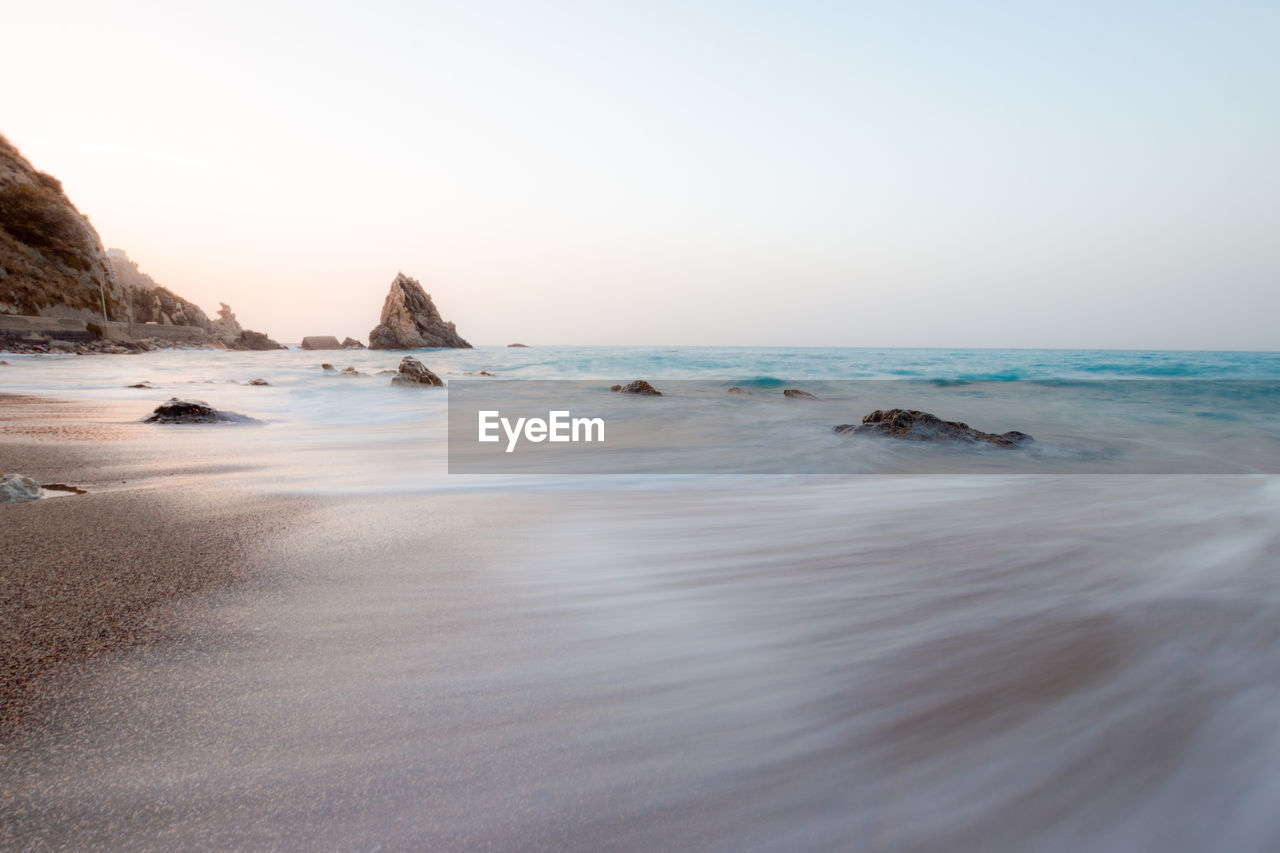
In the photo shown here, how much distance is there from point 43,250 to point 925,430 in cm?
4335

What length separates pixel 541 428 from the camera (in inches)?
299

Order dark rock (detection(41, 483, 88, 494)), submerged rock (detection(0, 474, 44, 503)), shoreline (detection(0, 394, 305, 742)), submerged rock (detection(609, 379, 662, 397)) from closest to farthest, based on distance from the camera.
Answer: shoreline (detection(0, 394, 305, 742)) → submerged rock (detection(0, 474, 44, 503)) → dark rock (detection(41, 483, 88, 494)) → submerged rock (detection(609, 379, 662, 397))

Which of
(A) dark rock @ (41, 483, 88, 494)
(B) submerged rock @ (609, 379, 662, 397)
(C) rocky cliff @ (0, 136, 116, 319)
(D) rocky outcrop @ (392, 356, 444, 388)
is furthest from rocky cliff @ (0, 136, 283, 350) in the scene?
(A) dark rock @ (41, 483, 88, 494)

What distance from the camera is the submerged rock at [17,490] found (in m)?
2.55

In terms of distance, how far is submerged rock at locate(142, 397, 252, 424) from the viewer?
5621 mm

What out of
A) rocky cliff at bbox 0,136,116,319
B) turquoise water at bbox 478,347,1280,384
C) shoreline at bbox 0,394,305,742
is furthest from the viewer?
rocky cliff at bbox 0,136,116,319

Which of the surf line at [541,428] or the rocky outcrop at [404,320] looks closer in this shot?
the surf line at [541,428]

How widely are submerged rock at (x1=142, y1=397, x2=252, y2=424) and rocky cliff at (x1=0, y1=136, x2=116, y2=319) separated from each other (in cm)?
3291

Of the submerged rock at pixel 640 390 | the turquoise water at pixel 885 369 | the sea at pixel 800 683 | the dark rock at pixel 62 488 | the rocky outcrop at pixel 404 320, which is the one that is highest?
the rocky outcrop at pixel 404 320

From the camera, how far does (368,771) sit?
1.05m

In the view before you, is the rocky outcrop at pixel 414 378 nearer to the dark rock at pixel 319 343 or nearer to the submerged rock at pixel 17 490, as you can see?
the submerged rock at pixel 17 490

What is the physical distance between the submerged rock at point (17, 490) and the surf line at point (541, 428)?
3.13 metres

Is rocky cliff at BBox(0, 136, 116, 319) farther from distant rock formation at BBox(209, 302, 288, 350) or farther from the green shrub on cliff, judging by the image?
distant rock formation at BBox(209, 302, 288, 350)

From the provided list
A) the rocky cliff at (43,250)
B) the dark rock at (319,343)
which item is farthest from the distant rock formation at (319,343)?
the rocky cliff at (43,250)
